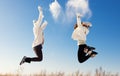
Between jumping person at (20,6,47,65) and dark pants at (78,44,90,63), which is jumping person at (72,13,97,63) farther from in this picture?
jumping person at (20,6,47,65)

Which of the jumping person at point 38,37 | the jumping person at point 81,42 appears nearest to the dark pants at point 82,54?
the jumping person at point 81,42

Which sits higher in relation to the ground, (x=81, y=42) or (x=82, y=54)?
(x=81, y=42)

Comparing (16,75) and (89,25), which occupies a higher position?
(89,25)

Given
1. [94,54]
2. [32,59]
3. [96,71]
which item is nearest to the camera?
[94,54]

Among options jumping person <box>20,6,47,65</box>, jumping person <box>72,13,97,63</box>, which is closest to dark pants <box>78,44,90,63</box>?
jumping person <box>72,13,97,63</box>

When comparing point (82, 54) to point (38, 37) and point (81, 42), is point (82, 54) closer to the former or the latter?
point (81, 42)

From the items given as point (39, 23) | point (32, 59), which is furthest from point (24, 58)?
point (39, 23)

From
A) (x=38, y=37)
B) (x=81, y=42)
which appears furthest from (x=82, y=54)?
(x=38, y=37)

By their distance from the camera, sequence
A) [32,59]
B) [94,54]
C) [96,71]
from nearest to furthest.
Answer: [94,54], [32,59], [96,71]

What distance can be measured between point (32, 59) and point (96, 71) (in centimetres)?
447

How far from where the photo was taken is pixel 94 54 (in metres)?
17.0

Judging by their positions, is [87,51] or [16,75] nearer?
[87,51]

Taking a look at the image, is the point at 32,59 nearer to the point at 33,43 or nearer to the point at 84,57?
the point at 33,43

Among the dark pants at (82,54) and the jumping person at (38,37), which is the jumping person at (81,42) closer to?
the dark pants at (82,54)
